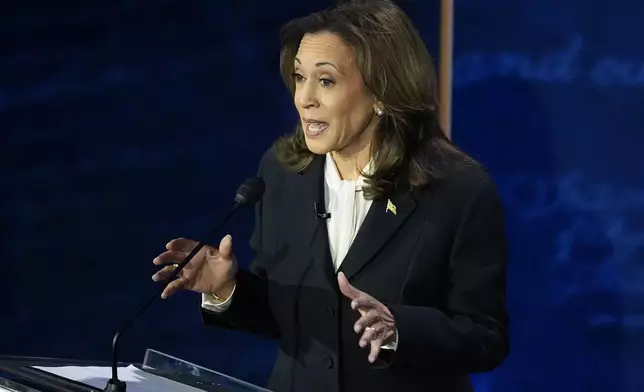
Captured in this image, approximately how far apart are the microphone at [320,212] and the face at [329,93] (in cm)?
10

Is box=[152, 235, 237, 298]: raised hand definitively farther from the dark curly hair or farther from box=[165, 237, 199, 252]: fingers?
the dark curly hair

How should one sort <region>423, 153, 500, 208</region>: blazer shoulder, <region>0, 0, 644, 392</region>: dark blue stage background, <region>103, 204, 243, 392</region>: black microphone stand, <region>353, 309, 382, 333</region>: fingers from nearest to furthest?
1. <region>103, 204, 243, 392</region>: black microphone stand
2. <region>353, 309, 382, 333</region>: fingers
3. <region>423, 153, 500, 208</region>: blazer shoulder
4. <region>0, 0, 644, 392</region>: dark blue stage background

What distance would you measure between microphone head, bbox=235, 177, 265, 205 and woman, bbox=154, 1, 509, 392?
4.6 inches

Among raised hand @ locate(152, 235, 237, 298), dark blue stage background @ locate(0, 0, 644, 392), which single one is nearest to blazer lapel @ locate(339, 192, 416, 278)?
raised hand @ locate(152, 235, 237, 298)

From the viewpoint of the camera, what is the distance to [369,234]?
1.82 m

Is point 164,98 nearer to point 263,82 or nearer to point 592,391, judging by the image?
point 263,82

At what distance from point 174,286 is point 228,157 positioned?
1564 millimetres

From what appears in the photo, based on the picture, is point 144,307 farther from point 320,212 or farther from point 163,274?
point 320,212

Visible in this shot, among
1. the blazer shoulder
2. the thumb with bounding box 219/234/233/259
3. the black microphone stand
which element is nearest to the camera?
the black microphone stand

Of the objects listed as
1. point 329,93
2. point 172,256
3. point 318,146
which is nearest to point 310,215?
point 318,146

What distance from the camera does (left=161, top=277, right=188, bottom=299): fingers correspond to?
158cm

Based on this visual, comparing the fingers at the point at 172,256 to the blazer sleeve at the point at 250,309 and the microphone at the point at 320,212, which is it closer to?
the blazer sleeve at the point at 250,309

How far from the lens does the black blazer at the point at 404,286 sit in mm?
1790

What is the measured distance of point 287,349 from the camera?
1.89 m
